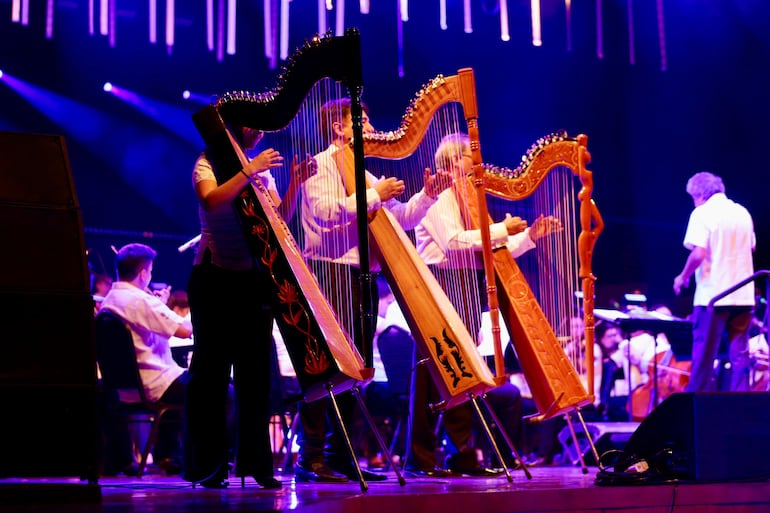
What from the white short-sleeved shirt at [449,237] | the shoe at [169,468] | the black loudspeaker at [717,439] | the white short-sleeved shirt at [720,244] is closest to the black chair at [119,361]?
the shoe at [169,468]

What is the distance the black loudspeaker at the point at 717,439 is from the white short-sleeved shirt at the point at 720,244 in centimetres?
297

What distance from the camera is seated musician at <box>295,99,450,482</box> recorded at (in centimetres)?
378

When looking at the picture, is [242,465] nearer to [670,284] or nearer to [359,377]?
[359,377]

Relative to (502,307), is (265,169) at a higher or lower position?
higher

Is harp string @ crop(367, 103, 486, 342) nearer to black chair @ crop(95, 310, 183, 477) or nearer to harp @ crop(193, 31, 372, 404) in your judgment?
harp @ crop(193, 31, 372, 404)

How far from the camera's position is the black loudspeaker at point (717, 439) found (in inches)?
132

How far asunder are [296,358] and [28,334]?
96 centimetres

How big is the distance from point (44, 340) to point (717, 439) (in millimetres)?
2210

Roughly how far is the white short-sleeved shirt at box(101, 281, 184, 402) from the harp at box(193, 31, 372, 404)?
1751mm

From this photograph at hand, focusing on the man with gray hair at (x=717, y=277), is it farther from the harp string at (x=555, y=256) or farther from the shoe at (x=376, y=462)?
the shoe at (x=376, y=462)

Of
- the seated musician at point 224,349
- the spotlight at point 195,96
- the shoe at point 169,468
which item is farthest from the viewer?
the spotlight at point 195,96

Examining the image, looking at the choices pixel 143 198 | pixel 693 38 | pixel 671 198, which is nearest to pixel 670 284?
pixel 671 198

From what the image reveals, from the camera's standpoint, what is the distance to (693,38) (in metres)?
9.30

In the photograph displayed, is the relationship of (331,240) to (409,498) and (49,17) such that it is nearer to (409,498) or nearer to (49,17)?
(409,498)
